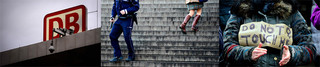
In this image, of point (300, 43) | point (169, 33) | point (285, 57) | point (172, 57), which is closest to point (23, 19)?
point (169, 33)

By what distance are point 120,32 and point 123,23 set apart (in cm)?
15

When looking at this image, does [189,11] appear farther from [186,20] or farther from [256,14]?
[256,14]

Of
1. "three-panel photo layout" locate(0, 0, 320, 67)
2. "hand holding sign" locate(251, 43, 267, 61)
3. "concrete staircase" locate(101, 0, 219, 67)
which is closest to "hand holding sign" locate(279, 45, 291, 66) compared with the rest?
"three-panel photo layout" locate(0, 0, 320, 67)

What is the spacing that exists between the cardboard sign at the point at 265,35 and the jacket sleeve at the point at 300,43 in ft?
→ 0.22

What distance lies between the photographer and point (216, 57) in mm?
3863

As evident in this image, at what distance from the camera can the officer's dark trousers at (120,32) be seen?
3.82 meters

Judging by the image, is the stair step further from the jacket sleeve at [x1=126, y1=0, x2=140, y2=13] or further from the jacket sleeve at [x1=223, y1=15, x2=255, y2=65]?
the jacket sleeve at [x1=126, y1=0, x2=140, y2=13]

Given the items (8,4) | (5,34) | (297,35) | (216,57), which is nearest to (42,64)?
(5,34)

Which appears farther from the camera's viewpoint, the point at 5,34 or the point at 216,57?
the point at 5,34

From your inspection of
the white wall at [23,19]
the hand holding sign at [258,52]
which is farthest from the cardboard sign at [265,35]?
the white wall at [23,19]

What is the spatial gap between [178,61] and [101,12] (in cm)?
122

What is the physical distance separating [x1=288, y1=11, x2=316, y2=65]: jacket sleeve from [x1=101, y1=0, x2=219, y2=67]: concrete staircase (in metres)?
0.85

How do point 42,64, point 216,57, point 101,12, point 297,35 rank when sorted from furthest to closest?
point 42,64 → point 101,12 → point 216,57 → point 297,35

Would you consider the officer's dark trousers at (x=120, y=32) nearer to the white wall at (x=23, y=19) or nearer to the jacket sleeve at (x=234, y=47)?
the white wall at (x=23, y=19)
